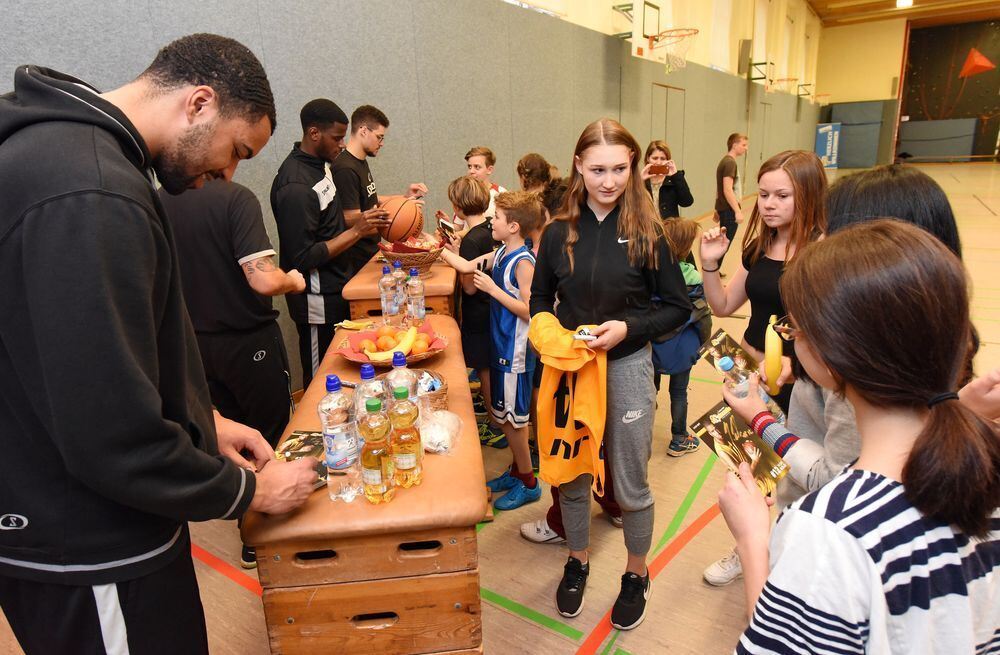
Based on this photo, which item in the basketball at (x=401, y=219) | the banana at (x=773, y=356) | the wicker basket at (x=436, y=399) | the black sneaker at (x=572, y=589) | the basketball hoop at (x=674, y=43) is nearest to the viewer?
the banana at (x=773, y=356)

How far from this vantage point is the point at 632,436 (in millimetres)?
2076

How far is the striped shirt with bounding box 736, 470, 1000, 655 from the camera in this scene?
0.81 m

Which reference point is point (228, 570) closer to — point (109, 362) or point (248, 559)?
point (248, 559)

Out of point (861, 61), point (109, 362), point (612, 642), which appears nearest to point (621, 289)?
point (612, 642)

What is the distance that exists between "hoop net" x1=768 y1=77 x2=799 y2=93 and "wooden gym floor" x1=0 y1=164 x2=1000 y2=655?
15.9 meters

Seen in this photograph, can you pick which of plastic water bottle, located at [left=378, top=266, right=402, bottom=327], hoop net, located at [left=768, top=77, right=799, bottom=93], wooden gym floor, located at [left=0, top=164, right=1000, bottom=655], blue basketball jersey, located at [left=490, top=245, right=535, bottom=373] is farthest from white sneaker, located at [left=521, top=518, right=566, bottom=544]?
hoop net, located at [left=768, top=77, right=799, bottom=93]

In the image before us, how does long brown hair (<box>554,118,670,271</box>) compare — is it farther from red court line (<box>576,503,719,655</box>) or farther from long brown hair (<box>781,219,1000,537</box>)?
red court line (<box>576,503,719,655</box>)

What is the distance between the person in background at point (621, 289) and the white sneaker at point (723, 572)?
404 mm

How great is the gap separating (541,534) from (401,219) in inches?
78.8

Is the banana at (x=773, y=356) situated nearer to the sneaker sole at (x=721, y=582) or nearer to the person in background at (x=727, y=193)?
the sneaker sole at (x=721, y=582)

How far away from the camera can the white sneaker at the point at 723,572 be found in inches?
95.1

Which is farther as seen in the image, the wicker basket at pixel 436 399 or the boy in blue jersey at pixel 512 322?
the boy in blue jersey at pixel 512 322

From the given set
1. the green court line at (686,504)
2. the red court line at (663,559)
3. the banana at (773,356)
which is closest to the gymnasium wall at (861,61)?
the green court line at (686,504)

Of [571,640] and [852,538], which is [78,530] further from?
[571,640]
